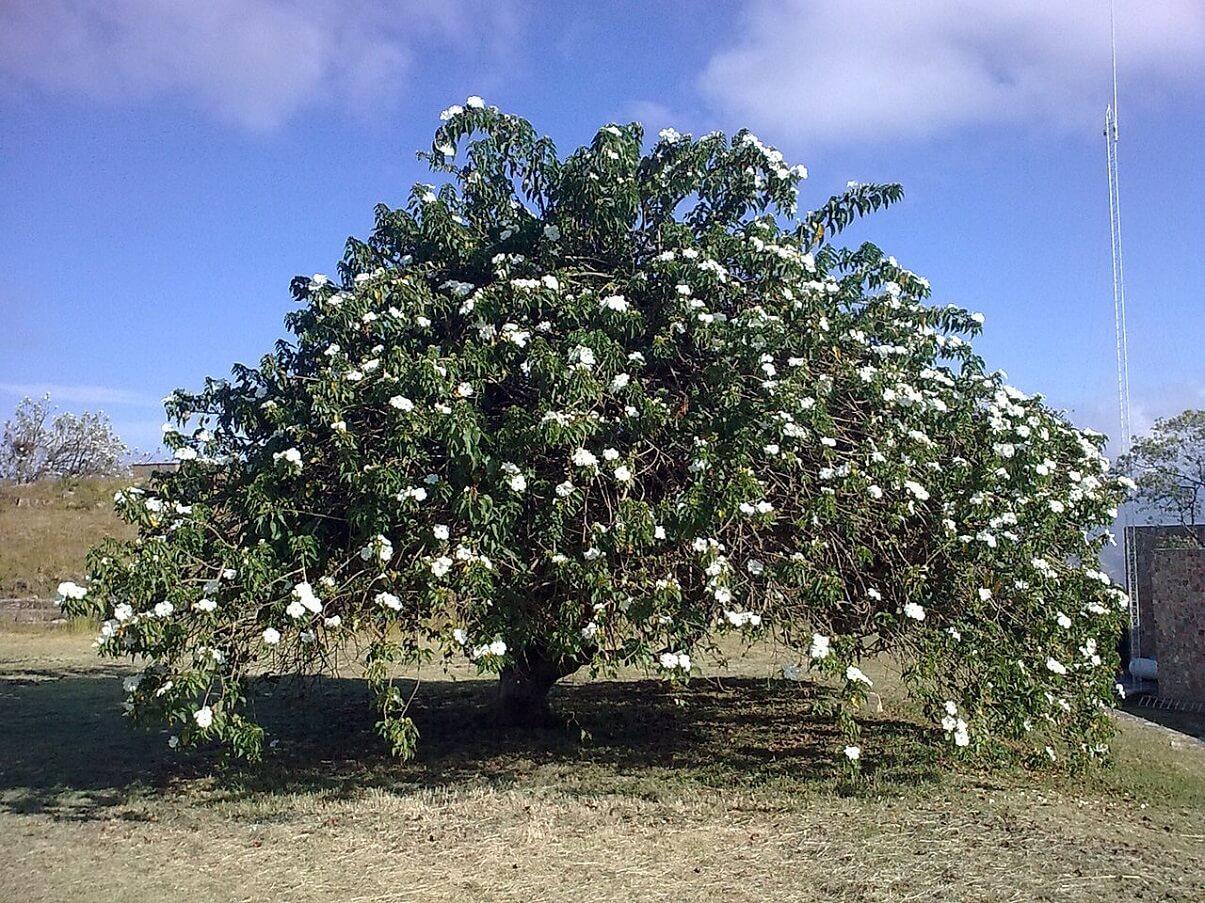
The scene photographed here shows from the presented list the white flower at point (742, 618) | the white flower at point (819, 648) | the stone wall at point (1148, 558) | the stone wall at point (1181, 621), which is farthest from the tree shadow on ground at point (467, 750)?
the stone wall at point (1148, 558)

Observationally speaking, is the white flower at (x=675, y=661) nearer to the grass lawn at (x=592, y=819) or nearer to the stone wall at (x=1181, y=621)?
the grass lawn at (x=592, y=819)

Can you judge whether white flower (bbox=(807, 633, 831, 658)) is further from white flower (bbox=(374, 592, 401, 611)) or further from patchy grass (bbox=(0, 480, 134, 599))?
patchy grass (bbox=(0, 480, 134, 599))

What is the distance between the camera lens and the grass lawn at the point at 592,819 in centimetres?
530

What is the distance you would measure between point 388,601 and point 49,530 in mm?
19912

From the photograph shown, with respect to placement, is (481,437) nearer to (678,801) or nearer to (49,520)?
(678,801)

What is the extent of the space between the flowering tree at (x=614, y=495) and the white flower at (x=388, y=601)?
0.06ft

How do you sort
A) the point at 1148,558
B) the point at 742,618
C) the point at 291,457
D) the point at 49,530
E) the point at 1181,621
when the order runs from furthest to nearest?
the point at 49,530 < the point at 1148,558 < the point at 1181,621 < the point at 291,457 < the point at 742,618

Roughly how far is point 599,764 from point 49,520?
19.7 m

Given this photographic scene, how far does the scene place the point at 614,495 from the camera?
6492mm

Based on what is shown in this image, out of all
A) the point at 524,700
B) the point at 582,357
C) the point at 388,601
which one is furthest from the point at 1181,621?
the point at 388,601

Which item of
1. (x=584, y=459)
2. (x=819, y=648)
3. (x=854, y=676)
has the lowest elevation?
(x=854, y=676)

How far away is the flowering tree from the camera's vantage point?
611cm

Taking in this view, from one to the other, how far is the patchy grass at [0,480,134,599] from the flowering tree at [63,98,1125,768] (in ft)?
42.2

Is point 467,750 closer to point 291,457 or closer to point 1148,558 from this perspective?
point 291,457
